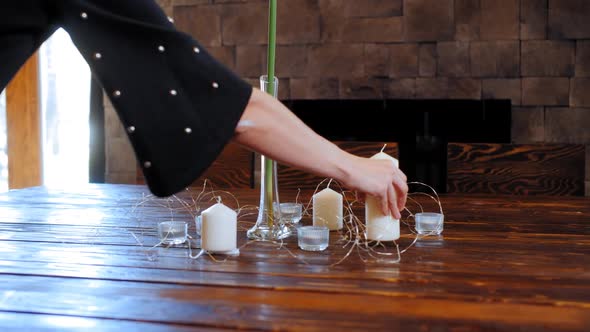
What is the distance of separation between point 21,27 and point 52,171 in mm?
3770

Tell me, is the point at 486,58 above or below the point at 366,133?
above

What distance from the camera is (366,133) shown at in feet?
12.1

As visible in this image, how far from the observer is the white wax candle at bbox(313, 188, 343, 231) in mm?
1282

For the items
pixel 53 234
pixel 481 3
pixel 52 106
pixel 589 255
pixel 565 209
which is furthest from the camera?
pixel 52 106

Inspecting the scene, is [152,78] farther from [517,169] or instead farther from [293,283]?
[517,169]

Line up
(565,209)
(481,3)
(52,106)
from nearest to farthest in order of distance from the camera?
(565,209) → (481,3) → (52,106)

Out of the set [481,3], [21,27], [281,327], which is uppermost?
[481,3]

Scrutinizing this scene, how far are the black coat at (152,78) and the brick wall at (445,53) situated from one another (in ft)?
9.30

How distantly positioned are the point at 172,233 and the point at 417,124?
269 cm

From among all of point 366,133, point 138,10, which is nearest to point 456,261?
point 138,10

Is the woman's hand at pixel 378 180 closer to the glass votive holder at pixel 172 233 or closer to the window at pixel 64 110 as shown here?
the glass votive holder at pixel 172 233

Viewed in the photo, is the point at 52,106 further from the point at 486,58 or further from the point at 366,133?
the point at 486,58

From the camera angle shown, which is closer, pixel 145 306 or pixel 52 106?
pixel 145 306

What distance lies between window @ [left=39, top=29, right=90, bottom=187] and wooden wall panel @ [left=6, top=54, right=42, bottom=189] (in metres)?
0.04
